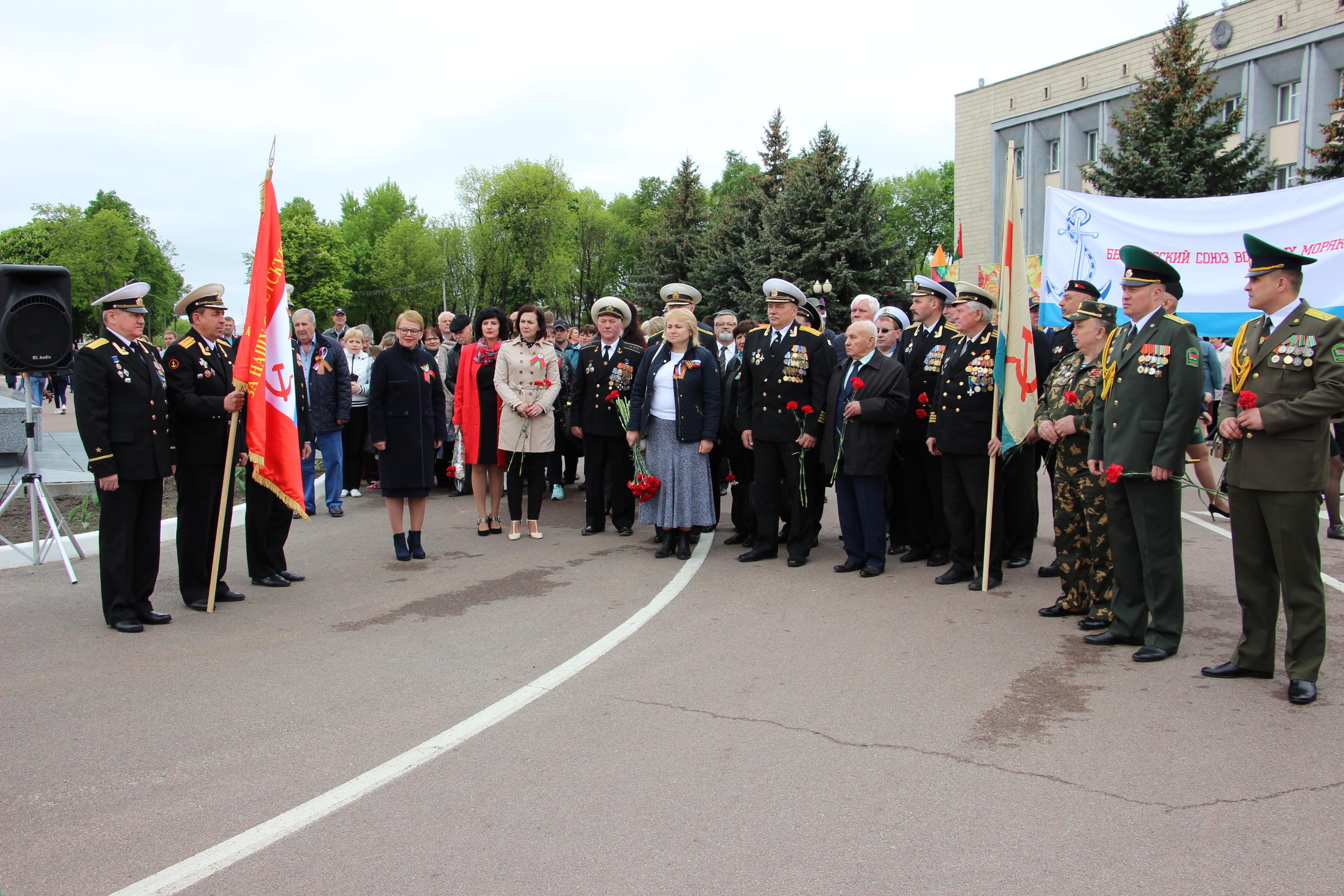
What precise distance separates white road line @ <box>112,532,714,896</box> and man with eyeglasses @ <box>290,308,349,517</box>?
6.45m

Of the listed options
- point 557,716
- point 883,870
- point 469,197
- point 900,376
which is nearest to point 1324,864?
point 883,870

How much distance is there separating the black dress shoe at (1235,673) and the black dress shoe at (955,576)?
8.16 ft

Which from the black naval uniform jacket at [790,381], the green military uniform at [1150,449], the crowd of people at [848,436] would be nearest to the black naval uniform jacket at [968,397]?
the crowd of people at [848,436]

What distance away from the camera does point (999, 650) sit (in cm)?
593

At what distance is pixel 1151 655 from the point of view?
5664 millimetres

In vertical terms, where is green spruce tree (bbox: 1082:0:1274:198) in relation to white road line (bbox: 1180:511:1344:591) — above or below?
above

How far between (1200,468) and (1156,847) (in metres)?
7.81

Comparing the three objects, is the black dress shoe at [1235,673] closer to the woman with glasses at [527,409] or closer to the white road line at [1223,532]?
the white road line at [1223,532]

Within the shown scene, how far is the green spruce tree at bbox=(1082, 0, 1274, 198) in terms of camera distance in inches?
1052

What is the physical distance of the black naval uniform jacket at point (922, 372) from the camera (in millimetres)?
8500

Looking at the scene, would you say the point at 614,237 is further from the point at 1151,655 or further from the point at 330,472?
the point at 1151,655

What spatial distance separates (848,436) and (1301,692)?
3918 millimetres

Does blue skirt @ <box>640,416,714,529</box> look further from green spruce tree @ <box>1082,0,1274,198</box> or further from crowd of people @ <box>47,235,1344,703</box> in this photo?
green spruce tree @ <box>1082,0,1274,198</box>

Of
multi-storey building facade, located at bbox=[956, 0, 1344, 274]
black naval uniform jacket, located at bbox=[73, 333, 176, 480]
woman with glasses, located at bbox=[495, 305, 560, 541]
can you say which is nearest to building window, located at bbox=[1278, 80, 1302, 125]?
multi-storey building facade, located at bbox=[956, 0, 1344, 274]
